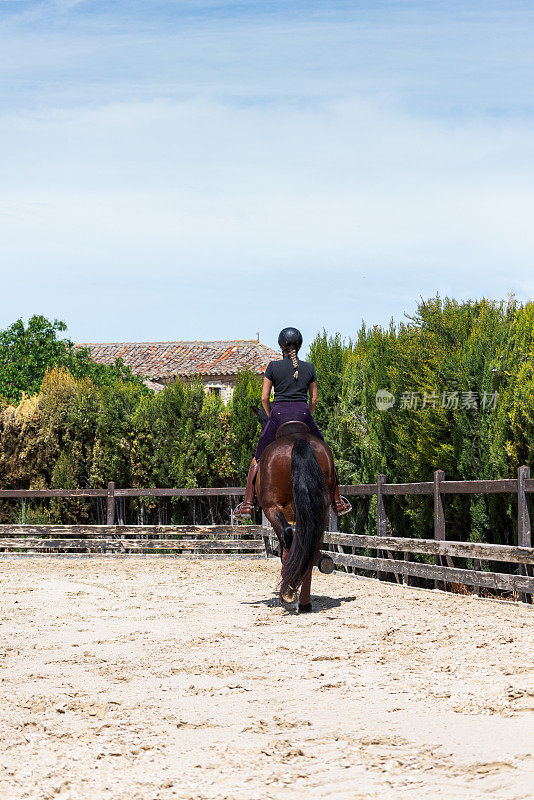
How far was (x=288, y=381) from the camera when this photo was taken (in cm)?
945

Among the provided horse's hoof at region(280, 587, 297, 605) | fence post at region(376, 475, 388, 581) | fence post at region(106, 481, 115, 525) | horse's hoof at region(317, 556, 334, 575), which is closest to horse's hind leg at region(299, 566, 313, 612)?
horse's hoof at region(280, 587, 297, 605)

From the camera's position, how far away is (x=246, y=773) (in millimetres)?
3900

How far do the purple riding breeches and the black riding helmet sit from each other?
2.03 feet

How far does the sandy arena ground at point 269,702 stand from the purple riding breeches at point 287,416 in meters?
1.83

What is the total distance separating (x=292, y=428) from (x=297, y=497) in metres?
0.97

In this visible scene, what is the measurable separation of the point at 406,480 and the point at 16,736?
9.77 metres

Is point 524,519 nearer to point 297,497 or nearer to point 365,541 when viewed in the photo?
point 297,497

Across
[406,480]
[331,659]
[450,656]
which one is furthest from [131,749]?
[406,480]

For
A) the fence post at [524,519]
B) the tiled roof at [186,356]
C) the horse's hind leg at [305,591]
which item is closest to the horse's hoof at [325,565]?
the horse's hind leg at [305,591]

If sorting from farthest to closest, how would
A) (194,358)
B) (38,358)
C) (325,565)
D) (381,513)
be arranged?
1. (194,358)
2. (38,358)
3. (381,513)
4. (325,565)

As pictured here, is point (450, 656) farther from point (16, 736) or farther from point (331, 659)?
point (16, 736)

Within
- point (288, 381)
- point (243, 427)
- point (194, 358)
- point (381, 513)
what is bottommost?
point (381, 513)

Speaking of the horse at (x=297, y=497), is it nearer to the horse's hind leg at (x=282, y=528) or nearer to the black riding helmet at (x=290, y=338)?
the horse's hind leg at (x=282, y=528)

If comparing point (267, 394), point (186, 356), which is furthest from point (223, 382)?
point (267, 394)
